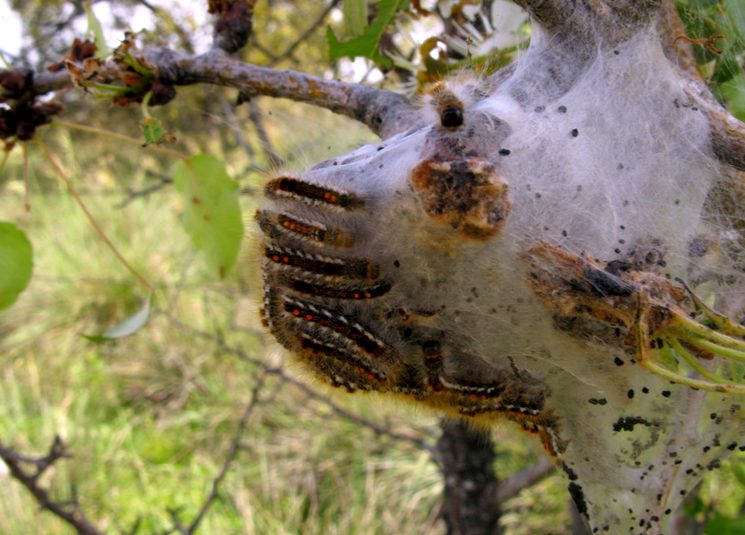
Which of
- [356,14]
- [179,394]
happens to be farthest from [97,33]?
[179,394]

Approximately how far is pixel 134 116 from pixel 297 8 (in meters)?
3.15

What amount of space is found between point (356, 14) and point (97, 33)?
0.83 m

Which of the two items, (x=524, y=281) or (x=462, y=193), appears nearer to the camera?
(x=462, y=193)

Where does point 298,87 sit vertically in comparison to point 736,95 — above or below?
→ below

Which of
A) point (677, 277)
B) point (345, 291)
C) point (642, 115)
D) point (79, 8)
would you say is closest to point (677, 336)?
point (677, 277)

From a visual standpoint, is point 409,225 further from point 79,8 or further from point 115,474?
point 115,474

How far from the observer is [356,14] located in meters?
1.83

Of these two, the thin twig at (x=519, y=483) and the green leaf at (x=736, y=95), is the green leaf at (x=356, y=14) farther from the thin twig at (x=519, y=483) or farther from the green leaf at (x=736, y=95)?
the thin twig at (x=519, y=483)

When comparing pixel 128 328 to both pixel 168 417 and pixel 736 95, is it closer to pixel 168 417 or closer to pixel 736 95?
pixel 736 95

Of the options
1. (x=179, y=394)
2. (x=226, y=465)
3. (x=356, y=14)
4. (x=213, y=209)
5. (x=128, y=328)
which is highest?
(x=356, y=14)

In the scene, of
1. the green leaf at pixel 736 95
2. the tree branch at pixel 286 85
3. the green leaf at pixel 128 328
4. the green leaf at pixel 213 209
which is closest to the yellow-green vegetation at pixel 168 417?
the green leaf at pixel 128 328

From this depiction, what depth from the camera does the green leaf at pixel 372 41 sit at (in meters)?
1.82

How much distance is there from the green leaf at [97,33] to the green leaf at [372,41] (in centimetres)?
69

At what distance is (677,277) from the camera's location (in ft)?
4.91
